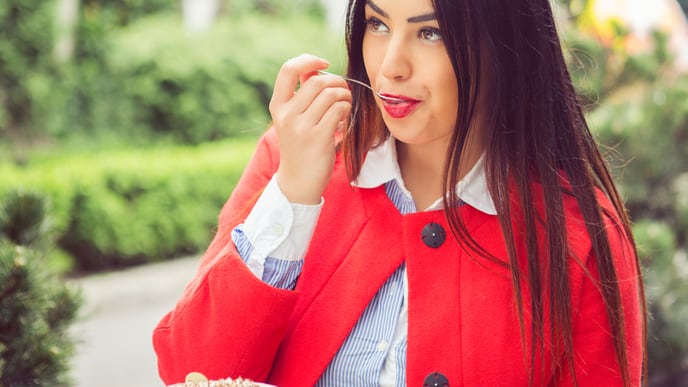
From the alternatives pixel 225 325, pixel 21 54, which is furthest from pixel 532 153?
pixel 21 54

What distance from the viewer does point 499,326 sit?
5.50ft

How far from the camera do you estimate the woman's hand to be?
5.26 ft

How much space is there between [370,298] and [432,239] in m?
0.18

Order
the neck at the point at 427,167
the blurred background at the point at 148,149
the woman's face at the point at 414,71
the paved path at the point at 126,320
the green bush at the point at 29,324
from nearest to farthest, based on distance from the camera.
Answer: the woman's face at the point at 414,71, the neck at the point at 427,167, the green bush at the point at 29,324, the blurred background at the point at 148,149, the paved path at the point at 126,320

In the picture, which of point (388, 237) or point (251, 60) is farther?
point (251, 60)

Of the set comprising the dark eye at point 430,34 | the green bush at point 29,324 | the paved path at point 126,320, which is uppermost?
the dark eye at point 430,34

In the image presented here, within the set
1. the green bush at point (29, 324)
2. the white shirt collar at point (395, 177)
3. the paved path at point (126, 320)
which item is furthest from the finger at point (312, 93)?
the paved path at point (126, 320)

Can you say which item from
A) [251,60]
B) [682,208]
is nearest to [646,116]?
[682,208]

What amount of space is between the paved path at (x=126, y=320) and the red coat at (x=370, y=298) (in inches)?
129

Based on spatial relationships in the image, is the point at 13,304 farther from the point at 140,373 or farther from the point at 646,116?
the point at 140,373

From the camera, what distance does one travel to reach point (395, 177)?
70.9 inches

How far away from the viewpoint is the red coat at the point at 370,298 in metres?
1.62

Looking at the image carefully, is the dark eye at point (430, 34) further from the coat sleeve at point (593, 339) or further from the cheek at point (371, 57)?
the coat sleeve at point (593, 339)

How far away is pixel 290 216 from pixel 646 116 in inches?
92.2
